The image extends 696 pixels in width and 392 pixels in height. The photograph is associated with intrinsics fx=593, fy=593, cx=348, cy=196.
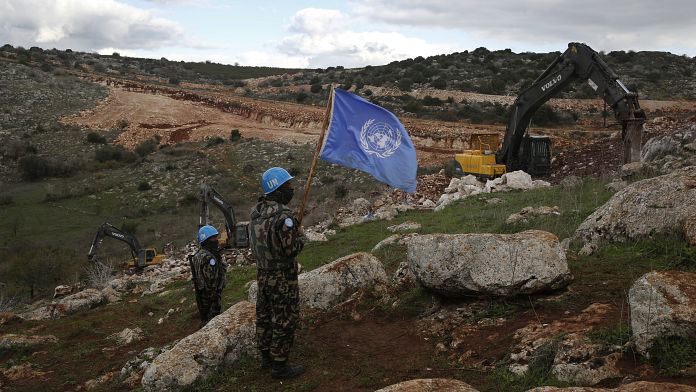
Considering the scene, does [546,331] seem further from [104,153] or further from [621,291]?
[104,153]

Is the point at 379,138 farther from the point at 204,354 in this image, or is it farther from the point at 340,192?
the point at 340,192

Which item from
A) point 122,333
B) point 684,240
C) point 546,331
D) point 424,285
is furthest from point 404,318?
point 122,333

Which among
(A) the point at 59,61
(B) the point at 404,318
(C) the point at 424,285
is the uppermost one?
(A) the point at 59,61

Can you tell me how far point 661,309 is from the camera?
14.1 ft

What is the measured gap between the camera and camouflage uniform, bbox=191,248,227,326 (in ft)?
24.7

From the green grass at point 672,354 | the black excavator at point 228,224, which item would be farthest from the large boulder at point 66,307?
the green grass at point 672,354

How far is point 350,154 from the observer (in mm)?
7246

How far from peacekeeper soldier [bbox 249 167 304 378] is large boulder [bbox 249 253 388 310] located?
1772 millimetres

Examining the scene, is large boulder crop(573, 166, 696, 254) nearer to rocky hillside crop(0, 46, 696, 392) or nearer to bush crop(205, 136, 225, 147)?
rocky hillside crop(0, 46, 696, 392)

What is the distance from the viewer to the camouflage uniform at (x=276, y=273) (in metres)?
5.34

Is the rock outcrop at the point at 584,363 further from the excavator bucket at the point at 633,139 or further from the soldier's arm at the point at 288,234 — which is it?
the excavator bucket at the point at 633,139

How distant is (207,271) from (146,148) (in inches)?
1131

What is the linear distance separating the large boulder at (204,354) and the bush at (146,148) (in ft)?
96.3

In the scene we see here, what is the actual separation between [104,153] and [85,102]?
13.5 meters
